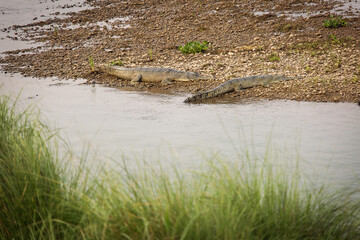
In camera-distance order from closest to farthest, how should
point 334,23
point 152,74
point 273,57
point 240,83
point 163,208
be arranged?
point 163,208
point 240,83
point 152,74
point 273,57
point 334,23

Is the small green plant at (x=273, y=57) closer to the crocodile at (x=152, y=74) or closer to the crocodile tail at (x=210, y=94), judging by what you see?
the crocodile at (x=152, y=74)

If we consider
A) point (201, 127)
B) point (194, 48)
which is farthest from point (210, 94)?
point (194, 48)

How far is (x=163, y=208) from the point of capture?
143 inches

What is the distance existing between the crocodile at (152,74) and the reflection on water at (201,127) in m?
1.05

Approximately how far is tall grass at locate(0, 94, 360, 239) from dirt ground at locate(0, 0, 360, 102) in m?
6.51

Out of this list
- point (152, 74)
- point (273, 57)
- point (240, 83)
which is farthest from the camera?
point (273, 57)

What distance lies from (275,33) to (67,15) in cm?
1223

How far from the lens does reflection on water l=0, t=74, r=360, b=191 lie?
7.08 meters

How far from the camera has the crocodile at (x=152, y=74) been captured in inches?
485

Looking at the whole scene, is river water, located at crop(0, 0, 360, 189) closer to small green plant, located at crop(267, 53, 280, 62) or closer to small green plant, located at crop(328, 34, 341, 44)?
small green plant, located at crop(267, 53, 280, 62)

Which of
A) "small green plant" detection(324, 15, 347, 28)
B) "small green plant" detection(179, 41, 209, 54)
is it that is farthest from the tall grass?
"small green plant" detection(324, 15, 347, 28)

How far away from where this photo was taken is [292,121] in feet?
28.6

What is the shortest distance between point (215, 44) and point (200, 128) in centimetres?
779

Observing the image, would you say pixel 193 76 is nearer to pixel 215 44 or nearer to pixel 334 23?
pixel 215 44
